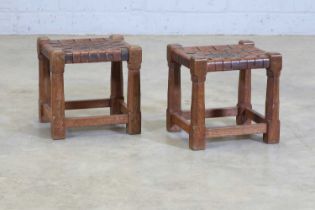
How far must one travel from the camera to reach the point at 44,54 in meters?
3.92

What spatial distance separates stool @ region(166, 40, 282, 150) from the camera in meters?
3.59

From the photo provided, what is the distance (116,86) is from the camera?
4164 millimetres

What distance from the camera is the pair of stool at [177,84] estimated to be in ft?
11.8

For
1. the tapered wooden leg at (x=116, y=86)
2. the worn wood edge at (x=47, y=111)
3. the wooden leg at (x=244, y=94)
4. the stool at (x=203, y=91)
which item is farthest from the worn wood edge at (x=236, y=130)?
the worn wood edge at (x=47, y=111)

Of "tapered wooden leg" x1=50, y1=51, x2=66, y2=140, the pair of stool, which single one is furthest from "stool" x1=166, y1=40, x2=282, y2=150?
"tapered wooden leg" x1=50, y1=51, x2=66, y2=140

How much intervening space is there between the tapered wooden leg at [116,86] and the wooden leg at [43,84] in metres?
0.34

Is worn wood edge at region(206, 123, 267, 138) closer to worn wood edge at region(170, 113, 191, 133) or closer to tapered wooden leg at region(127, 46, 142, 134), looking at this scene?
worn wood edge at region(170, 113, 191, 133)

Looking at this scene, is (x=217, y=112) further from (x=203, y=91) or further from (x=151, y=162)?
(x=151, y=162)

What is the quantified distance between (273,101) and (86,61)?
91cm

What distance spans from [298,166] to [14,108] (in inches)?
67.6
